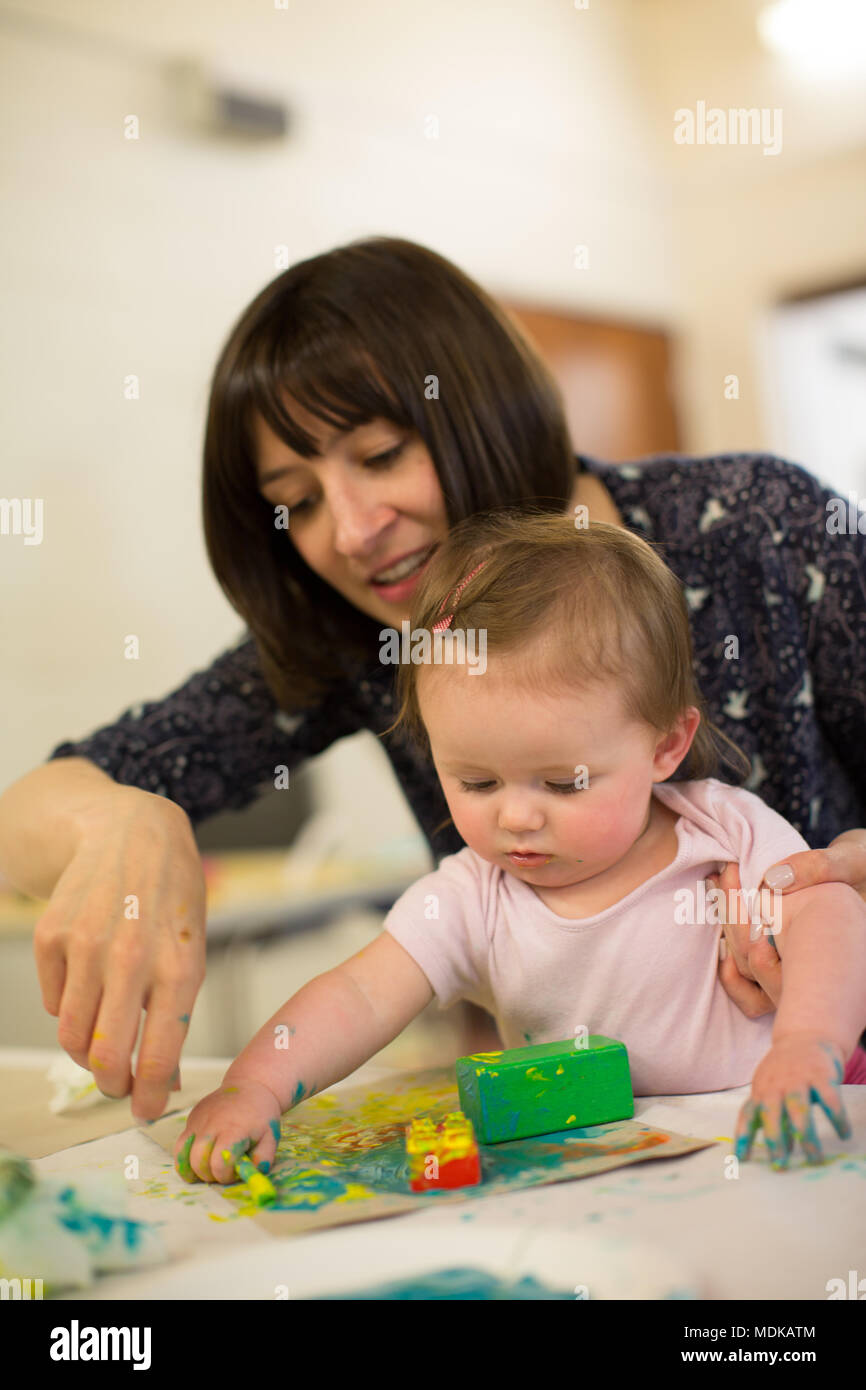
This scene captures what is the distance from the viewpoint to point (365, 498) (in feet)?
3.63

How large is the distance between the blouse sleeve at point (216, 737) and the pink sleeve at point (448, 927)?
0.45 meters

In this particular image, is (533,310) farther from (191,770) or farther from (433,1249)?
(433,1249)

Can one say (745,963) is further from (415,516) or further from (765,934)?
(415,516)

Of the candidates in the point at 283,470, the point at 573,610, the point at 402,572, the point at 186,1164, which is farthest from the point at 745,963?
the point at 283,470

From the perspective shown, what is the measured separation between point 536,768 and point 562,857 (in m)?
0.07

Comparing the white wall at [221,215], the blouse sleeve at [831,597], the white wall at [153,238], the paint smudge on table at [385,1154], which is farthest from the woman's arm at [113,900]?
the white wall at [221,215]

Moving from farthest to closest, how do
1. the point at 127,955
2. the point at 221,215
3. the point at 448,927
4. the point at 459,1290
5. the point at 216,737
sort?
the point at 221,215, the point at 216,737, the point at 448,927, the point at 127,955, the point at 459,1290

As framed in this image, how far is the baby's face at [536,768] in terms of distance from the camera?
2.61 ft

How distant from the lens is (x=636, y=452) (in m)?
4.57

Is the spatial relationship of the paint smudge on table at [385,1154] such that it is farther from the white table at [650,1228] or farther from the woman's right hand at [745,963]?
the woman's right hand at [745,963]

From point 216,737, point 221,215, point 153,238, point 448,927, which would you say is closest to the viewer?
point 448,927
